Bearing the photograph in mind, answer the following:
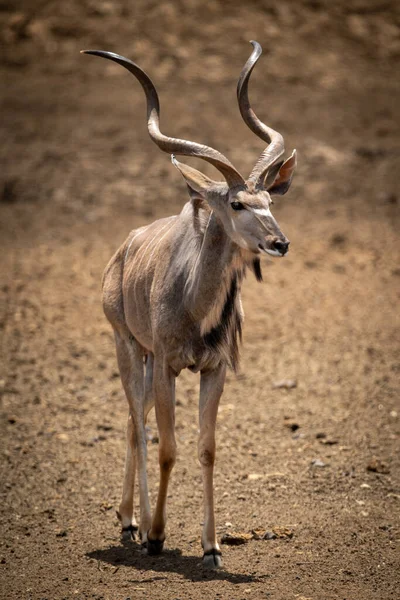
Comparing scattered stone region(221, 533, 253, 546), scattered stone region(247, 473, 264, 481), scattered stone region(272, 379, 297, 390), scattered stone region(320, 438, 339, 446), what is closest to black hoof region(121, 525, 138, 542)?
scattered stone region(221, 533, 253, 546)

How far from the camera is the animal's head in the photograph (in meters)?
4.64

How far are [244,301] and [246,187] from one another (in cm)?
573

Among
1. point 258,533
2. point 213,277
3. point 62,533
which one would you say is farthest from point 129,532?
point 213,277

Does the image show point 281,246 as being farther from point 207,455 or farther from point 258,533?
point 258,533

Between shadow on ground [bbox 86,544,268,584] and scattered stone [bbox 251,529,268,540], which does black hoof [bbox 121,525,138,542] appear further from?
scattered stone [bbox 251,529,268,540]

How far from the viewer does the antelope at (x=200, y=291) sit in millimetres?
4859

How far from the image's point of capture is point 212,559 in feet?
16.6

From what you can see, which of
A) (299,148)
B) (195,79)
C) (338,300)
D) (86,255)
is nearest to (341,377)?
(338,300)

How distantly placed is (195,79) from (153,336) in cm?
1329

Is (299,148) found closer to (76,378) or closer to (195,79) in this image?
(195,79)

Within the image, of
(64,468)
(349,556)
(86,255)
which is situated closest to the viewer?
(349,556)

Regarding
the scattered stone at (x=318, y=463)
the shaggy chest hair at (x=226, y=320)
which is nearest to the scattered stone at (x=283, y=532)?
the shaggy chest hair at (x=226, y=320)

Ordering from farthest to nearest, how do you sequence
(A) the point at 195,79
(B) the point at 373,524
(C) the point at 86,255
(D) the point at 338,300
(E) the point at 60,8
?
1. (E) the point at 60,8
2. (A) the point at 195,79
3. (C) the point at 86,255
4. (D) the point at 338,300
5. (B) the point at 373,524

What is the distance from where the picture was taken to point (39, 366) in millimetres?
8906
